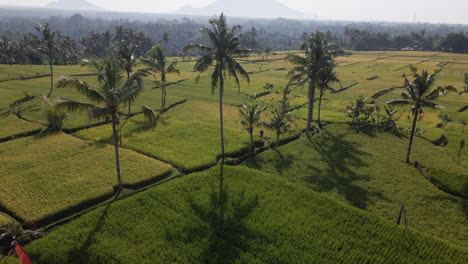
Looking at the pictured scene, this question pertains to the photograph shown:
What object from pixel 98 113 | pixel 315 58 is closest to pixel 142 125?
pixel 98 113

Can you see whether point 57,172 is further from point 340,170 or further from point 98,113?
point 340,170

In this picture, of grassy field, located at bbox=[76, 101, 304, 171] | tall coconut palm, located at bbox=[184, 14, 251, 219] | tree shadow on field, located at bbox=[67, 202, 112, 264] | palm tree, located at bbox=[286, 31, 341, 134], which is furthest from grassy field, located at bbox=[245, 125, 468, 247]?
tree shadow on field, located at bbox=[67, 202, 112, 264]

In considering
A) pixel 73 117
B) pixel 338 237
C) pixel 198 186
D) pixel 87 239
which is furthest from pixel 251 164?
pixel 73 117

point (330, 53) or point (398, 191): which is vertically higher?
point (330, 53)

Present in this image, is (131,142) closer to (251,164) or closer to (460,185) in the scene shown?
(251,164)

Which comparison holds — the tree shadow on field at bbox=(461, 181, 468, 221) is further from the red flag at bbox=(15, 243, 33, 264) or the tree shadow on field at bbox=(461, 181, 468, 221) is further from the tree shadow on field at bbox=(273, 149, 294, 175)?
the red flag at bbox=(15, 243, 33, 264)

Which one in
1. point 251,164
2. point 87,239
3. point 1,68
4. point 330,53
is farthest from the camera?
point 1,68
